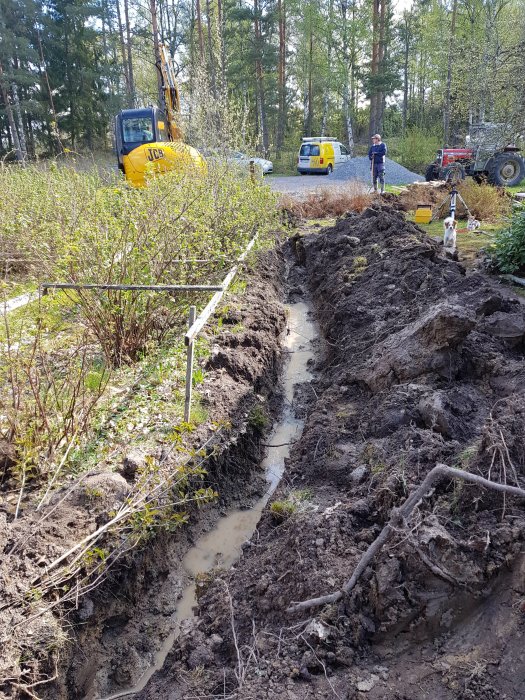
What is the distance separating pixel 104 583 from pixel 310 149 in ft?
83.4

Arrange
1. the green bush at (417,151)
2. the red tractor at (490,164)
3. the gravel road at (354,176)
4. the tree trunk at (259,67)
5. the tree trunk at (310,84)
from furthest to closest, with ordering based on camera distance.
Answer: the tree trunk at (310,84)
the tree trunk at (259,67)
the green bush at (417,151)
the gravel road at (354,176)
the red tractor at (490,164)

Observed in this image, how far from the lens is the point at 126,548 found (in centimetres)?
325

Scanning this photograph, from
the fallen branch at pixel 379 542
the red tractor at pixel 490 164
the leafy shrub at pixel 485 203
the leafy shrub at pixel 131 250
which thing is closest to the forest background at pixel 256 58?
the red tractor at pixel 490 164

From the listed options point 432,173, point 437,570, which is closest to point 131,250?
point 437,570

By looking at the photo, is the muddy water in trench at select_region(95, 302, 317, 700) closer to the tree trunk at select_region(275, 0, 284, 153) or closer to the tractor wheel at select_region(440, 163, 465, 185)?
the tractor wheel at select_region(440, 163, 465, 185)

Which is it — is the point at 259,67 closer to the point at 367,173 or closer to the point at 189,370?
the point at 367,173

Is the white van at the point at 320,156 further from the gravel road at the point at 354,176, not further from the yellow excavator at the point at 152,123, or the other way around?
the yellow excavator at the point at 152,123

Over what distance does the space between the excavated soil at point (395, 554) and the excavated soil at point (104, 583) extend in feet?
1.33

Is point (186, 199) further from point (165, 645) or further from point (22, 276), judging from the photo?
point (165, 645)

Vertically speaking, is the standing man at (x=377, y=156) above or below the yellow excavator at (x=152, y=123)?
below

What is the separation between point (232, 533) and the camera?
4133 millimetres

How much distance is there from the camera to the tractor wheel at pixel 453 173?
1390 centimetres

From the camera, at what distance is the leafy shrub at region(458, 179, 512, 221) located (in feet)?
38.7

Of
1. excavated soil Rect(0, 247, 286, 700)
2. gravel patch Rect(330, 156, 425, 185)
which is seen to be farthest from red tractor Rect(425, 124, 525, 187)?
excavated soil Rect(0, 247, 286, 700)
